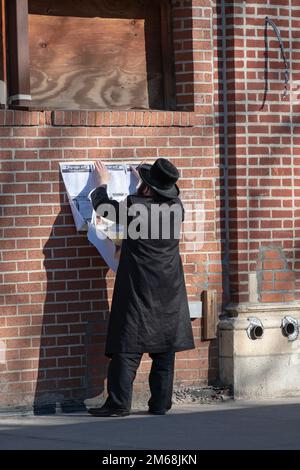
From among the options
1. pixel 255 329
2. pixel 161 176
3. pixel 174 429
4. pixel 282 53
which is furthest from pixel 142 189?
pixel 282 53

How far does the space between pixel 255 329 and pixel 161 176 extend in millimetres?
1688

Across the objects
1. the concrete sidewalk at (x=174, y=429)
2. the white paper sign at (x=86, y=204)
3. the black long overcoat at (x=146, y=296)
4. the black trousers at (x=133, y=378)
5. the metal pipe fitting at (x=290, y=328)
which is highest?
the white paper sign at (x=86, y=204)

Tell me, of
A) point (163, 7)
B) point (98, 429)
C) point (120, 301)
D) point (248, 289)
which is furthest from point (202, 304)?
point (163, 7)

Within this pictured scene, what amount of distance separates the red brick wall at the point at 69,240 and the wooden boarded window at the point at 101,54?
0.29 m

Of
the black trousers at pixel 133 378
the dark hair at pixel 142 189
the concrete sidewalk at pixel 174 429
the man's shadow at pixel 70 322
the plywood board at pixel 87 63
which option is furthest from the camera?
the plywood board at pixel 87 63

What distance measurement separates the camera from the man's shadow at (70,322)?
9.30m

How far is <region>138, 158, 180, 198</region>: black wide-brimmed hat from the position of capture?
29.1 feet

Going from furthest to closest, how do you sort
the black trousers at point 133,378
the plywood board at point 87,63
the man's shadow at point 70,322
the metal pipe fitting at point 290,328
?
the metal pipe fitting at point 290,328 → the plywood board at point 87,63 → the man's shadow at point 70,322 → the black trousers at point 133,378

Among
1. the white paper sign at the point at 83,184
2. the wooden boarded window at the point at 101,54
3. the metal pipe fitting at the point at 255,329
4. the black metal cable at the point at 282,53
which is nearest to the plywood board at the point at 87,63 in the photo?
the wooden boarded window at the point at 101,54

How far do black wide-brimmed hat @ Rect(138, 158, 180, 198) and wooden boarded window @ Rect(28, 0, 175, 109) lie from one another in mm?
1088

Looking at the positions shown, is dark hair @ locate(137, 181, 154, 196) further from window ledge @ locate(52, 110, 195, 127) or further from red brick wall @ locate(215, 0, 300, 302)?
red brick wall @ locate(215, 0, 300, 302)

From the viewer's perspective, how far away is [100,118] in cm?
950

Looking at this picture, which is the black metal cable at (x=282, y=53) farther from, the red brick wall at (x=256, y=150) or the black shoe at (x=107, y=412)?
the black shoe at (x=107, y=412)

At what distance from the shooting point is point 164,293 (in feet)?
29.4
